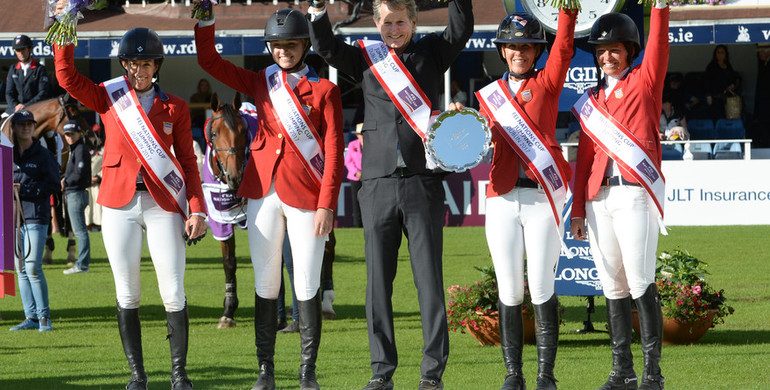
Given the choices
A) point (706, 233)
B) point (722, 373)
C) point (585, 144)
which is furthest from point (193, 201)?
point (706, 233)

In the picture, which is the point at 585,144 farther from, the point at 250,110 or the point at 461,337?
the point at 250,110

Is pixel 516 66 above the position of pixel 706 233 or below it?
above

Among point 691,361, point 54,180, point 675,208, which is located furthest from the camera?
point 675,208

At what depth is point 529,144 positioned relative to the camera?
6465mm

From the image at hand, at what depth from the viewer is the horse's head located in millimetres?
9961

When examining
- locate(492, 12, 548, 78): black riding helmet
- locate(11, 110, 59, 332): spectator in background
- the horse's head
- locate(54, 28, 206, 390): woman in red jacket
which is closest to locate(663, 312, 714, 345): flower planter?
locate(492, 12, 548, 78): black riding helmet

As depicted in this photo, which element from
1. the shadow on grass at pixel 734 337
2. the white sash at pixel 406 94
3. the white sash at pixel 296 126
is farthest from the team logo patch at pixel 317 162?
the shadow on grass at pixel 734 337

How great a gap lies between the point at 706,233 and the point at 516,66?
11.9 metres

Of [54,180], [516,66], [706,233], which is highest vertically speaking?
[516,66]

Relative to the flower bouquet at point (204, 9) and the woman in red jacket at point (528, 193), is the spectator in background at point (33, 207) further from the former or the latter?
the woman in red jacket at point (528, 193)

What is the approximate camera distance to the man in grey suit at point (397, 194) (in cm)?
642

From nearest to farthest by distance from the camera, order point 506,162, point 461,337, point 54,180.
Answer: point 506,162, point 461,337, point 54,180

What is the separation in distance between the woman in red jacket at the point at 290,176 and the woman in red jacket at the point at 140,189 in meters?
0.37

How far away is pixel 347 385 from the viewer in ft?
24.9
